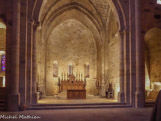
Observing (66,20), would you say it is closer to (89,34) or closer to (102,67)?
(89,34)

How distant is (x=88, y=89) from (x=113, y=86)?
7218 millimetres

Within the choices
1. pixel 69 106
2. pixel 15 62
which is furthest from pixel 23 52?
pixel 69 106

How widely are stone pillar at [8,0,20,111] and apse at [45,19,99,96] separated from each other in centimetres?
1396

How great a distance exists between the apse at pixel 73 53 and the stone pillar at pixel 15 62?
45.8 feet

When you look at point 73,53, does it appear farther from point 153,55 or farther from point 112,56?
point 153,55

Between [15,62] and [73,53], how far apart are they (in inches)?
643

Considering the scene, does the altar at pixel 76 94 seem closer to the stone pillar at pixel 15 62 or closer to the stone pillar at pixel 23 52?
the stone pillar at pixel 23 52

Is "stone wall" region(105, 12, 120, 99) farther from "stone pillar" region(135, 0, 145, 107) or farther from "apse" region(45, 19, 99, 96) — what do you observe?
"stone pillar" region(135, 0, 145, 107)

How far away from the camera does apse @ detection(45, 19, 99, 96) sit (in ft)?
90.1

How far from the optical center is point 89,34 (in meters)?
28.8

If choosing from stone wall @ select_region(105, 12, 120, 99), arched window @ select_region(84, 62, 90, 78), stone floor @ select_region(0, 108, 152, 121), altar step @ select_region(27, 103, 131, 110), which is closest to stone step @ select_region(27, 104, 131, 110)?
altar step @ select_region(27, 103, 131, 110)

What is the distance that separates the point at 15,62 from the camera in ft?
41.6

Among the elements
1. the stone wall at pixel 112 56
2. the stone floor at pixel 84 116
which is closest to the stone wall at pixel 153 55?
the stone wall at pixel 112 56

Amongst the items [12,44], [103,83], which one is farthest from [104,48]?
[12,44]
